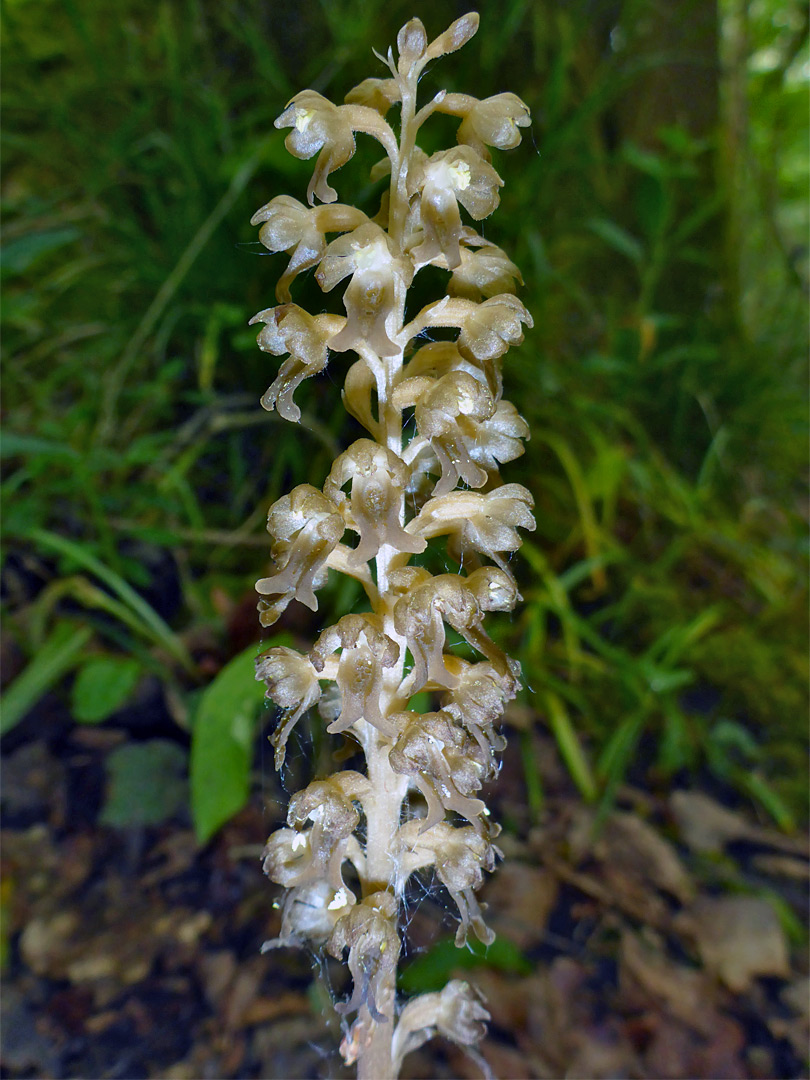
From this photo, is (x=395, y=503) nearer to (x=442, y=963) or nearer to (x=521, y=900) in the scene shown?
(x=442, y=963)

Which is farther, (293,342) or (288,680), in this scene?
(288,680)

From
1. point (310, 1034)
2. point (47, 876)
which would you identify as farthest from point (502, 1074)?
point (47, 876)

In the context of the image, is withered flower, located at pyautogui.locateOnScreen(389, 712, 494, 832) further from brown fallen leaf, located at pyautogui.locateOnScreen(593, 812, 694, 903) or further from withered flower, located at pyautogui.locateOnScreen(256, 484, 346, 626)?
brown fallen leaf, located at pyautogui.locateOnScreen(593, 812, 694, 903)

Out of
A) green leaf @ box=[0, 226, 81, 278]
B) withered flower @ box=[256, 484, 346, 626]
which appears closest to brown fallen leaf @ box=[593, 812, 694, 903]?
withered flower @ box=[256, 484, 346, 626]

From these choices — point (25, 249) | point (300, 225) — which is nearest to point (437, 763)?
point (300, 225)

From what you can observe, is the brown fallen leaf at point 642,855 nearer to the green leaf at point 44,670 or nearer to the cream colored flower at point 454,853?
the cream colored flower at point 454,853

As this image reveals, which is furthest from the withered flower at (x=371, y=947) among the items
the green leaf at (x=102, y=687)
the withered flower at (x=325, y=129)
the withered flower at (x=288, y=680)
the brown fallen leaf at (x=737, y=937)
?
the green leaf at (x=102, y=687)

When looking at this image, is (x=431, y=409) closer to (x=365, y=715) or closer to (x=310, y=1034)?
(x=365, y=715)
